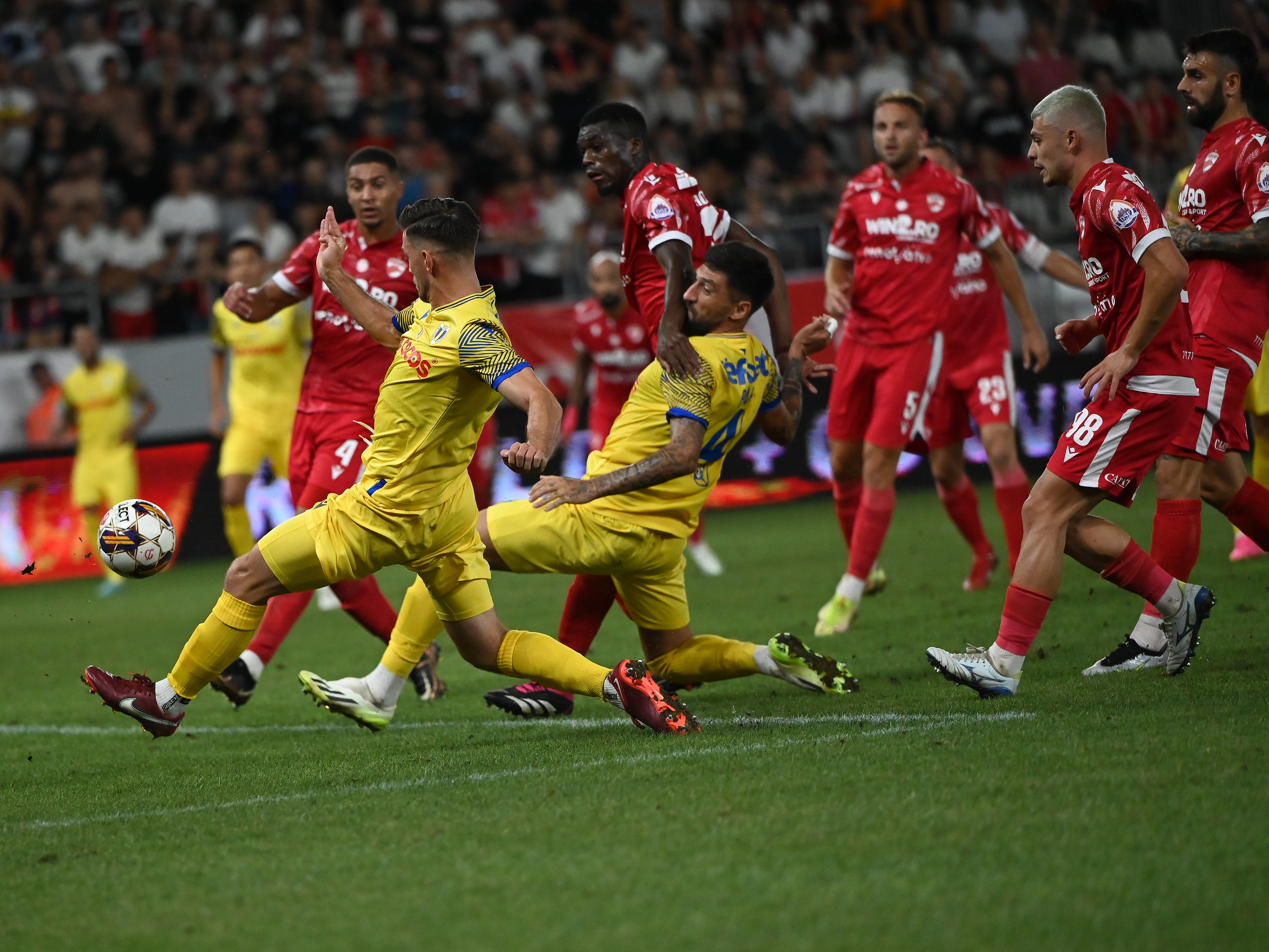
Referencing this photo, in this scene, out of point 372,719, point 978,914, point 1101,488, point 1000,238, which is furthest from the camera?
point 1000,238

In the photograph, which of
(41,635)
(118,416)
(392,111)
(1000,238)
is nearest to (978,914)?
(1000,238)

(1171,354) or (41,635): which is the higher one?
(1171,354)

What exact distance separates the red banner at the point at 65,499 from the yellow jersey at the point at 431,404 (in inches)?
330

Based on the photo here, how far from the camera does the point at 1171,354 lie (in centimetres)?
542

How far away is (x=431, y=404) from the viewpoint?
541cm

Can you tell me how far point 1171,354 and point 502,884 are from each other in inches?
128

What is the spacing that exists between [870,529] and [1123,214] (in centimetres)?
313

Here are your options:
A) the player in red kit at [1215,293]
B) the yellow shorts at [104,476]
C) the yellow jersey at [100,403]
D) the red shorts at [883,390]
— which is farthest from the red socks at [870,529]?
the yellow jersey at [100,403]

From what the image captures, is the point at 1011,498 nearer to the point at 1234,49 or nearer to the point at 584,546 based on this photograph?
the point at 1234,49

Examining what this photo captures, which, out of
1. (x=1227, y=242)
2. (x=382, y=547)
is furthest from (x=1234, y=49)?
(x=382, y=547)

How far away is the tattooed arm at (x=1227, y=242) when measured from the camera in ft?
20.2

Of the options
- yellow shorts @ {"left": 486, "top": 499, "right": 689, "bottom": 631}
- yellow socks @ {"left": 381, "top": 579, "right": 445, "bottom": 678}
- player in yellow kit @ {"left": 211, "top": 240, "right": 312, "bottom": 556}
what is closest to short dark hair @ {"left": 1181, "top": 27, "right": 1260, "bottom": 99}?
yellow shorts @ {"left": 486, "top": 499, "right": 689, "bottom": 631}

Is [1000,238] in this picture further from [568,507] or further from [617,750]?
[617,750]

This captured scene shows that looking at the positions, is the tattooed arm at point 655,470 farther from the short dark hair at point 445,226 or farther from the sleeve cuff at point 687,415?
the short dark hair at point 445,226
